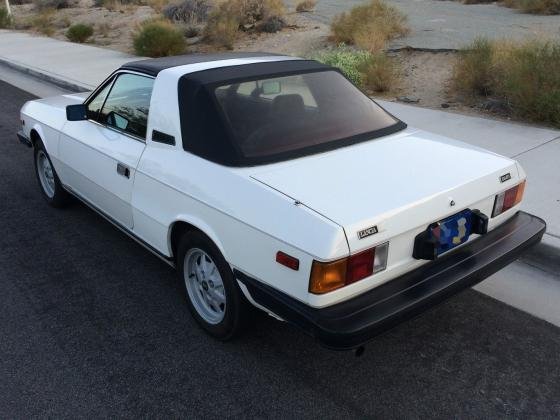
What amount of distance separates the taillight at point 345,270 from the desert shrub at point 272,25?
1372 centimetres

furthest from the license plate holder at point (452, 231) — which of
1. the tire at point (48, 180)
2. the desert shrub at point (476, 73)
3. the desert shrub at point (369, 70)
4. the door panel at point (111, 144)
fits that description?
the desert shrub at point (369, 70)

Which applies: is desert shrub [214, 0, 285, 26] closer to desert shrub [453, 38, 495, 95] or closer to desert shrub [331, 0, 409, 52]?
desert shrub [331, 0, 409, 52]

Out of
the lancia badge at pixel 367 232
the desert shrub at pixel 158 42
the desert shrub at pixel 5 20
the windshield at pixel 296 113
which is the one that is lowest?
the desert shrub at pixel 5 20

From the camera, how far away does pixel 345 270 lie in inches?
97.7

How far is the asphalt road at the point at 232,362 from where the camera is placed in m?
2.75

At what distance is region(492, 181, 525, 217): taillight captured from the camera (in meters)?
3.16

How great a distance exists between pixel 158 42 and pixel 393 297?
1256 centimetres

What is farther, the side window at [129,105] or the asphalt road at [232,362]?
the side window at [129,105]

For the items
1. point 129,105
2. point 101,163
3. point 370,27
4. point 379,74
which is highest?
point 129,105

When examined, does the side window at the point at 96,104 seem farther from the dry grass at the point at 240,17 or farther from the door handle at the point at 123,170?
the dry grass at the point at 240,17

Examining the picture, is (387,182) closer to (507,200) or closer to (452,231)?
(452,231)

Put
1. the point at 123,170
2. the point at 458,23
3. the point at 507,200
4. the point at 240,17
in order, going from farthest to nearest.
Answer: the point at 240,17 < the point at 458,23 < the point at 123,170 < the point at 507,200

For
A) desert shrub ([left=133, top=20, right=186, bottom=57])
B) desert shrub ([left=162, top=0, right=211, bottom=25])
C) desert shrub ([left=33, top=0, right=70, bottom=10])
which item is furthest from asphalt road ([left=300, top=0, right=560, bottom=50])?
desert shrub ([left=33, top=0, right=70, bottom=10])

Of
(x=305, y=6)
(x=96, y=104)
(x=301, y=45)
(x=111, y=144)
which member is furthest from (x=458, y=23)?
(x=111, y=144)
